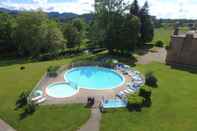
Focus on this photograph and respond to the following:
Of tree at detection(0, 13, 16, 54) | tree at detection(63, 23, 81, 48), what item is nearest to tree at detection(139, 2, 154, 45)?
tree at detection(63, 23, 81, 48)

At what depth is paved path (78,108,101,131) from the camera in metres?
17.4

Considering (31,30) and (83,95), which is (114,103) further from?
(31,30)

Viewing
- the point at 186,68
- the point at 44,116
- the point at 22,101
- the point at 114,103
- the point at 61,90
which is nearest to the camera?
the point at 44,116

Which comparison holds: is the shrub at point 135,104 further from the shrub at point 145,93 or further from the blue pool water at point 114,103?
the shrub at point 145,93

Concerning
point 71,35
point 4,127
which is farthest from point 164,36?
point 4,127

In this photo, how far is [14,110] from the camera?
2027 cm

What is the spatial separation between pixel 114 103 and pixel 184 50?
20.8 m

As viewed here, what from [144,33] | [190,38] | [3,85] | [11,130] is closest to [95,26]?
[144,33]

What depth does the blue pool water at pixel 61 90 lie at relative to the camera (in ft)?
77.9

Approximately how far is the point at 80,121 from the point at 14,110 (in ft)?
22.4

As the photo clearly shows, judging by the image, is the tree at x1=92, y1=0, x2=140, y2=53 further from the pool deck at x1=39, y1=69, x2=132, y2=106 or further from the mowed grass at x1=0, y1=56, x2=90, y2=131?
the mowed grass at x1=0, y1=56, x2=90, y2=131

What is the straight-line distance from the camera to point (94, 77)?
1206 inches

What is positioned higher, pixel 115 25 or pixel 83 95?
pixel 115 25

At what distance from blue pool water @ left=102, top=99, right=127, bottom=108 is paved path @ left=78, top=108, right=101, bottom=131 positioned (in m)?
1.05
